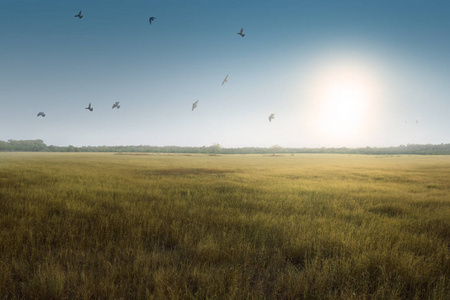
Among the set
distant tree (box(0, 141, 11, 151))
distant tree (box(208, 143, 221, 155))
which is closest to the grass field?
distant tree (box(208, 143, 221, 155))

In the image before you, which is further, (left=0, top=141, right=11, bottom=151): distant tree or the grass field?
(left=0, top=141, right=11, bottom=151): distant tree

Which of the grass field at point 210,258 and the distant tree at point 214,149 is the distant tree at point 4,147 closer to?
the distant tree at point 214,149

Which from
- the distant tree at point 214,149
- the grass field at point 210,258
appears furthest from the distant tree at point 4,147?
the grass field at point 210,258

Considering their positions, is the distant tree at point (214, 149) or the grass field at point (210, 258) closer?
the grass field at point (210, 258)

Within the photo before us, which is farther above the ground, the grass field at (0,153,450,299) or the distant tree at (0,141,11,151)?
the distant tree at (0,141,11,151)

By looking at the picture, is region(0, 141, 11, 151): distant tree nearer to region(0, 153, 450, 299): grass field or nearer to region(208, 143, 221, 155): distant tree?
region(208, 143, 221, 155): distant tree

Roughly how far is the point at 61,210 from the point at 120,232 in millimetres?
3461

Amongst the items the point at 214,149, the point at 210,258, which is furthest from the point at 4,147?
the point at 210,258

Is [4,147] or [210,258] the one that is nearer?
[210,258]

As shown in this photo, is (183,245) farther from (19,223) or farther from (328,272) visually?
(19,223)

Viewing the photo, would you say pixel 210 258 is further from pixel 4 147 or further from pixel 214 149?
pixel 4 147

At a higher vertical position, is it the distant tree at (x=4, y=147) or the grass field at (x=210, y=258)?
the distant tree at (x=4, y=147)

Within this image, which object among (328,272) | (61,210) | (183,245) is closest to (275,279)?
(328,272)

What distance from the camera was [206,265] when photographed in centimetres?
383
